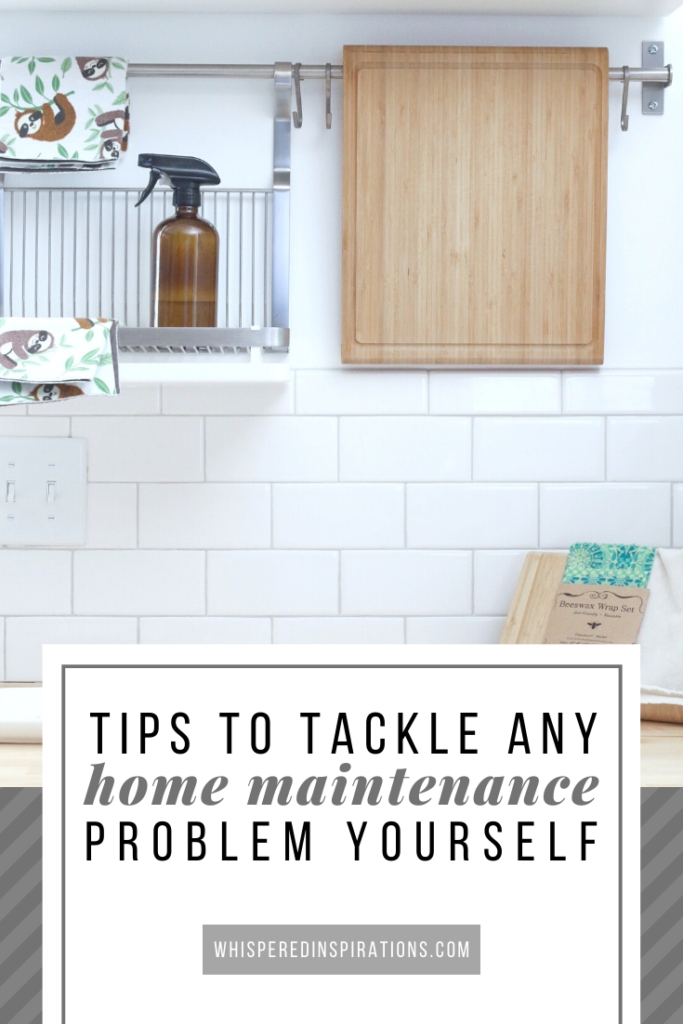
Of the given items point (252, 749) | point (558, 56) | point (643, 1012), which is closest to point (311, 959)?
point (252, 749)

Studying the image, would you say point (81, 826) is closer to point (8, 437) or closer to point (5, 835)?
point (5, 835)

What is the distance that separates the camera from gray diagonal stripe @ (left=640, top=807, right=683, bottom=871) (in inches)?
30.8

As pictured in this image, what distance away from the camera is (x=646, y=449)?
1339mm

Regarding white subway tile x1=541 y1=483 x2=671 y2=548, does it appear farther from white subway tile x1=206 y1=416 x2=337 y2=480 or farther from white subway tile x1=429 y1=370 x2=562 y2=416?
white subway tile x1=206 y1=416 x2=337 y2=480

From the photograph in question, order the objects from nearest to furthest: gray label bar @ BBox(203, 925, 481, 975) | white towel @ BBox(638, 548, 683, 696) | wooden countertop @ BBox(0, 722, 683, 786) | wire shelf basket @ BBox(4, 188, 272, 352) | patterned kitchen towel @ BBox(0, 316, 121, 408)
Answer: gray label bar @ BBox(203, 925, 481, 975)
wooden countertop @ BBox(0, 722, 683, 786)
patterned kitchen towel @ BBox(0, 316, 121, 408)
white towel @ BBox(638, 548, 683, 696)
wire shelf basket @ BBox(4, 188, 272, 352)

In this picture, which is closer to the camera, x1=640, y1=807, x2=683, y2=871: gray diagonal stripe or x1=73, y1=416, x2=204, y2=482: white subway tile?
x1=640, y1=807, x2=683, y2=871: gray diagonal stripe

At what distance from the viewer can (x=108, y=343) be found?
43.6 inches

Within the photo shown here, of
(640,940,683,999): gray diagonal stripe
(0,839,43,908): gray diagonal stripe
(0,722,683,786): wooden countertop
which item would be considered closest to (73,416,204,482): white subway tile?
(0,722,683,786): wooden countertop

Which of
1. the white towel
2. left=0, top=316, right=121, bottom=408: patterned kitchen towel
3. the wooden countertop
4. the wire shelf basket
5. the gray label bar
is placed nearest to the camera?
the gray label bar

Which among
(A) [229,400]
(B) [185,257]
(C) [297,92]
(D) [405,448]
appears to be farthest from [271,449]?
(C) [297,92]

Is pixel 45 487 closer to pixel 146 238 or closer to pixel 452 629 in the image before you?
pixel 146 238

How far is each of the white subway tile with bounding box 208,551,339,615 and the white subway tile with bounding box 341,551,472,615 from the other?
31mm

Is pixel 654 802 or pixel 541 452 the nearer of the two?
pixel 654 802

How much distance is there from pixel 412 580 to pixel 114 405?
53 cm
